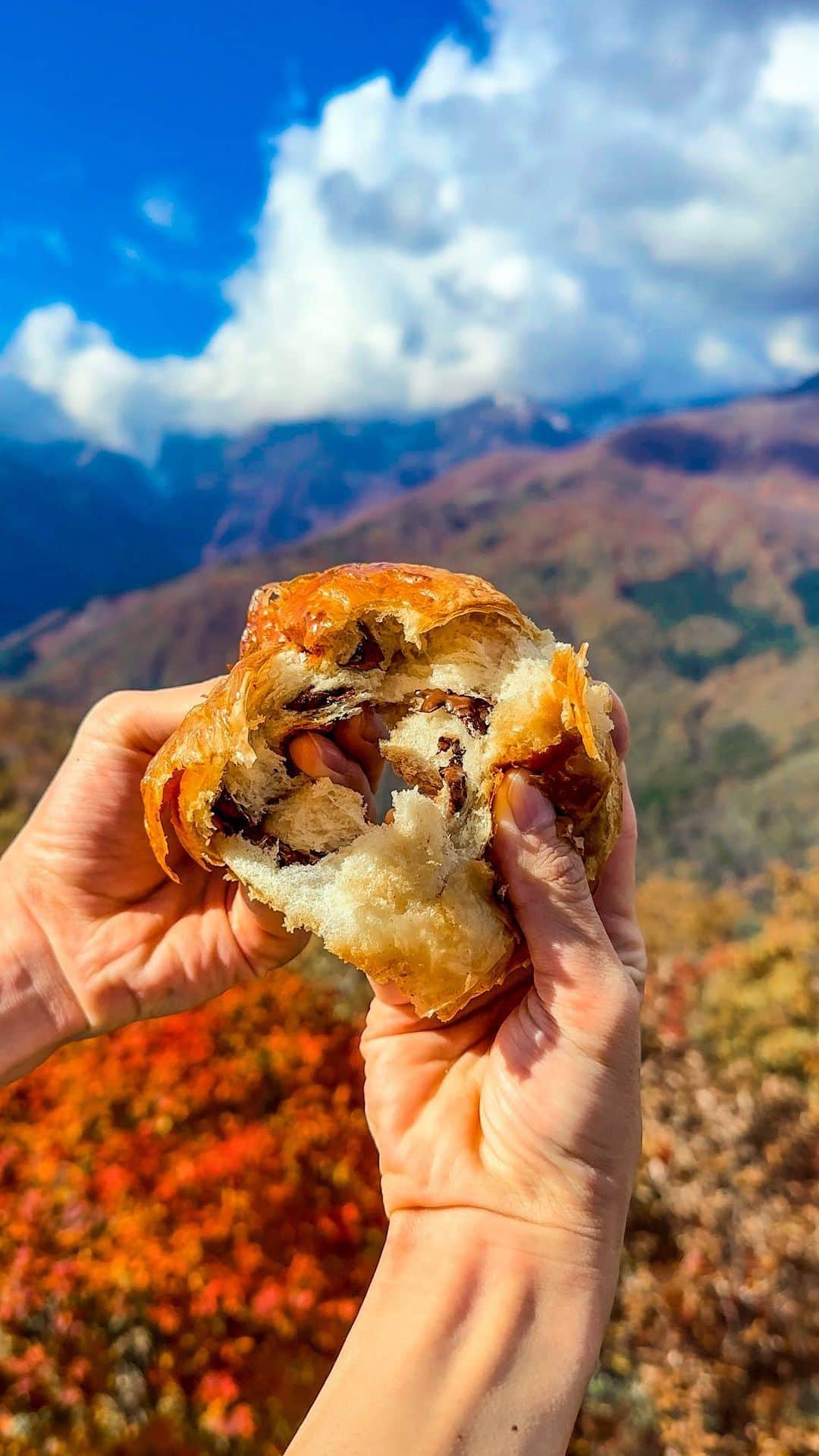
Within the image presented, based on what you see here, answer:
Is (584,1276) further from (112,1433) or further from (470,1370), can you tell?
(112,1433)

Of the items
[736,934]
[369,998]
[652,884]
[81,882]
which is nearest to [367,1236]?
[369,998]

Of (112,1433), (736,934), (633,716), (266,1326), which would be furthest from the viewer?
(633,716)

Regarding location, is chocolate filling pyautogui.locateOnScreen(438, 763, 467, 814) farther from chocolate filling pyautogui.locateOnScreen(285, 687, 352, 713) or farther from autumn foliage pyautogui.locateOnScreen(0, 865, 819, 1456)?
autumn foliage pyautogui.locateOnScreen(0, 865, 819, 1456)

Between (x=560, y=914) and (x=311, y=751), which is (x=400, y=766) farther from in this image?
(x=560, y=914)

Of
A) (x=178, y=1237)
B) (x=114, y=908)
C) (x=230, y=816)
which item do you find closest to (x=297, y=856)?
(x=230, y=816)

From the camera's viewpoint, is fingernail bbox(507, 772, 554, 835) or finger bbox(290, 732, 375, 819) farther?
finger bbox(290, 732, 375, 819)

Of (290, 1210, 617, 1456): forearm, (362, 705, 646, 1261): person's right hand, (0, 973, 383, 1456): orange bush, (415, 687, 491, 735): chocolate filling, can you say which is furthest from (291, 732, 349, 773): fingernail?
(0, 973, 383, 1456): orange bush

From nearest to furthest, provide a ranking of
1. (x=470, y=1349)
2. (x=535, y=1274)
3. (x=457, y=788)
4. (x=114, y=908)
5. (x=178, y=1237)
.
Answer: (x=470, y=1349) → (x=535, y=1274) → (x=457, y=788) → (x=114, y=908) → (x=178, y=1237)
